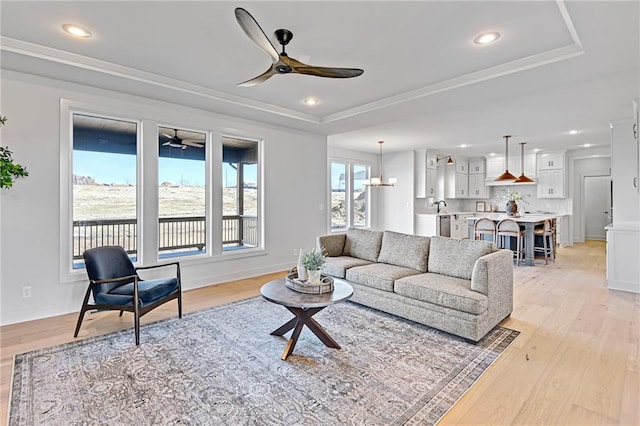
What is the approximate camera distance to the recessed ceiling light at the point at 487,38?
8.92ft

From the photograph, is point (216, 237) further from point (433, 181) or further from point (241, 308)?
point (433, 181)

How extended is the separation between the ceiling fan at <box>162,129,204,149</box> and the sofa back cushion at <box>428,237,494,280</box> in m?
3.66

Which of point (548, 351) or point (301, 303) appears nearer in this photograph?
point (301, 303)

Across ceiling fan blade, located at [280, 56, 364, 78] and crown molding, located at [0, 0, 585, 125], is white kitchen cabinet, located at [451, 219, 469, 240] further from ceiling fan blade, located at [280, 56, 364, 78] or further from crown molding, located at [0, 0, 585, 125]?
ceiling fan blade, located at [280, 56, 364, 78]

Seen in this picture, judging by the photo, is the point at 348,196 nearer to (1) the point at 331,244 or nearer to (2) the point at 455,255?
(1) the point at 331,244

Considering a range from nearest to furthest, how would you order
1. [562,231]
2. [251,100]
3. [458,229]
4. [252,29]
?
[252,29]
[251,100]
[562,231]
[458,229]

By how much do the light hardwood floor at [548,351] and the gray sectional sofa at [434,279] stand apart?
42cm

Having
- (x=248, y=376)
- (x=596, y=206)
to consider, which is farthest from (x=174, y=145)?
(x=596, y=206)

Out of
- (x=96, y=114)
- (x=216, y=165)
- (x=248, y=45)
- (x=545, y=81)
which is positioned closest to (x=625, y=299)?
(x=545, y=81)

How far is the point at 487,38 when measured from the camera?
110 inches

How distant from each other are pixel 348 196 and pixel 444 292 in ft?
18.9

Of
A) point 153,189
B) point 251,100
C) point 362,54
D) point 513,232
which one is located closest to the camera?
point 362,54

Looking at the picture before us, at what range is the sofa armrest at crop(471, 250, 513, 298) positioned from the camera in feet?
10.00

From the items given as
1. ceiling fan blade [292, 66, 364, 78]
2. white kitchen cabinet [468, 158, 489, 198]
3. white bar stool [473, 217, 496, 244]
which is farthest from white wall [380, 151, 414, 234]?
ceiling fan blade [292, 66, 364, 78]
